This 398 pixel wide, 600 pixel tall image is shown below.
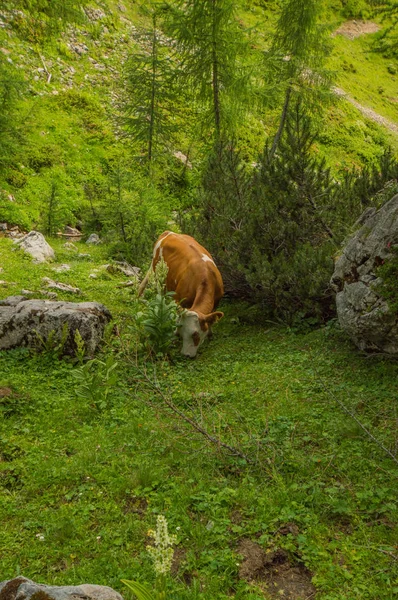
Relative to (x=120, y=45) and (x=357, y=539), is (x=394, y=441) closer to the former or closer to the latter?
(x=357, y=539)

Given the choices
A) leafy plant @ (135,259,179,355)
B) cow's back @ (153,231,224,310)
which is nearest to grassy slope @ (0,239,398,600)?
leafy plant @ (135,259,179,355)

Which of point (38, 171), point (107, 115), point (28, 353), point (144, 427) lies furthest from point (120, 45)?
point (144, 427)

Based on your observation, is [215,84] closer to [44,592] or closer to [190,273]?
[190,273]

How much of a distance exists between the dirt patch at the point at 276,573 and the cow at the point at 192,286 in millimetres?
4158

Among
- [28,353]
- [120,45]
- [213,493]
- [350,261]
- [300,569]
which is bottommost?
[28,353]

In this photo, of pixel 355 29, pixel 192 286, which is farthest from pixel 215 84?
pixel 355 29

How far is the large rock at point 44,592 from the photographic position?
2.36 meters

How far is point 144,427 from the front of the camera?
504 cm

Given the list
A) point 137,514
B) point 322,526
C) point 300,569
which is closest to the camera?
point 300,569

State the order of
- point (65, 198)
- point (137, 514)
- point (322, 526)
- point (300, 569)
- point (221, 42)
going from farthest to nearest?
1. point (65, 198)
2. point (221, 42)
3. point (137, 514)
4. point (322, 526)
5. point (300, 569)

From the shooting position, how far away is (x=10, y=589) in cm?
241

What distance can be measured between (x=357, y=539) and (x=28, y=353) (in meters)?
5.01

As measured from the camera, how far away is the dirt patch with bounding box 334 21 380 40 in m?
45.6

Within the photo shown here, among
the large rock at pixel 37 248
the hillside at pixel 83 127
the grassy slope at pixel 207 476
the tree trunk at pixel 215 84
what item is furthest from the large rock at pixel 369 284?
the tree trunk at pixel 215 84
